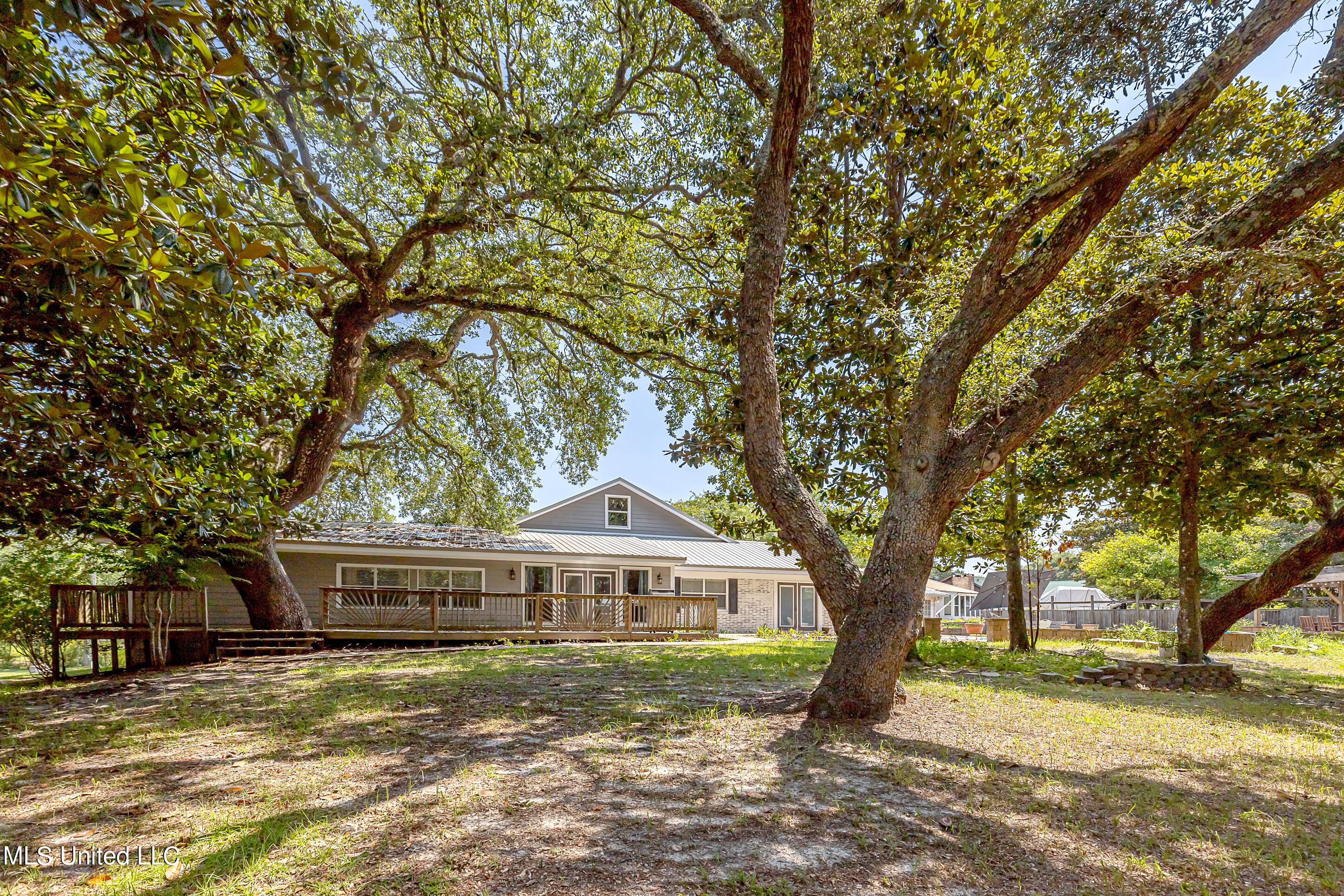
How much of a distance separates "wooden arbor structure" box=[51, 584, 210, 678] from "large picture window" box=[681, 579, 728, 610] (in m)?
15.4

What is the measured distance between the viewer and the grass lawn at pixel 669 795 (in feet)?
9.32

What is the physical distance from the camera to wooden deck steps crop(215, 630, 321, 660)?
40.8 feet

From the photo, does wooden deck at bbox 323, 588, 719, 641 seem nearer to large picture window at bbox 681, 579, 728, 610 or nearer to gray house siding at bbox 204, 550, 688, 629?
gray house siding at bbox 204, 550, 688, 629

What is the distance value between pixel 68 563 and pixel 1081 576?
5802 centimetres

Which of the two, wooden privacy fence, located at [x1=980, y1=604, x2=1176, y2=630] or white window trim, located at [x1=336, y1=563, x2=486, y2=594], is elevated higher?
white window trim, located at [x1=336, y1=563, x2=486, y2=594]

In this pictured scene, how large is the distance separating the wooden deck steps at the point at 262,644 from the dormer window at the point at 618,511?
11.5 meters

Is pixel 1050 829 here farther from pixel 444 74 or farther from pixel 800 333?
pixel 444 74

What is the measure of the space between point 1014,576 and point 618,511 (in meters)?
13.5

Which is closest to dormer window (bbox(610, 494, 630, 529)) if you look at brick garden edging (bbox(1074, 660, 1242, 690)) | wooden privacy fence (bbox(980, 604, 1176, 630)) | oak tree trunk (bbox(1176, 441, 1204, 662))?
wooden privacy fence (bbox(980, 604, 1176, 630))

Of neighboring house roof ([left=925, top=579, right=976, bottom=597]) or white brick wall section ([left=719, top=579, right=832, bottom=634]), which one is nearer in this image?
white brick wall section ([left=719, top=579, right=832, bottom=634])

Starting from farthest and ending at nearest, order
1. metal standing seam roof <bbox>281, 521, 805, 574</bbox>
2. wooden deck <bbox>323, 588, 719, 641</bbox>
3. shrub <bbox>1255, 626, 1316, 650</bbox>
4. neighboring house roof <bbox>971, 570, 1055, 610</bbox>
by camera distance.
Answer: neighboring house roof <bbox>971, 570, 1055, 610</bbox>, shrub <bbox>1255, 626, 1316, 650</bbox>, metal standing seam roof <bbox>281, 521, 805, 574</bbox>, wooden deck <bbox>323, 588, 719, 641</bbox>

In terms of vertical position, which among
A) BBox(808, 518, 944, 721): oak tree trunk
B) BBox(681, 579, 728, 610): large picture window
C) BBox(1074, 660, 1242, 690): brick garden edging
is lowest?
BBox(681, 579, 728, 610): large picture window

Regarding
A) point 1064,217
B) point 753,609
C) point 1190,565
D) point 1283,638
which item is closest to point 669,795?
point 1064,217

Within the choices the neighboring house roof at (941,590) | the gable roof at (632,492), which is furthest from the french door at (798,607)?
the neighboring house roof at (941,590)
